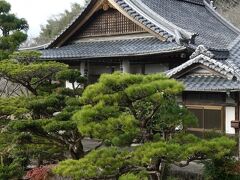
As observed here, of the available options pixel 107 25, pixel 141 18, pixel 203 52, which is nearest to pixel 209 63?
pixel 203 52

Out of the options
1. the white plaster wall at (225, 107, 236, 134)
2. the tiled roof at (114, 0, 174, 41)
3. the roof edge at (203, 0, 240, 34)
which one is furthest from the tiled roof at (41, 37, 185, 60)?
the roof edge at (203, 0, 240, 34)

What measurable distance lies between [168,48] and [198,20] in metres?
6.73

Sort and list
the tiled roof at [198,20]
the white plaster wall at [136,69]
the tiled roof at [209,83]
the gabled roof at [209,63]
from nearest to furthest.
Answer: the tiled roof at [209,83] < the gabled roof at [209,63] < the white plaster wall at [136,69] < the tiled roof at [198,20]

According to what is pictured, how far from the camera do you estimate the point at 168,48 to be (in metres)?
13.1

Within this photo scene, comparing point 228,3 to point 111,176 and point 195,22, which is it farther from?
point 111,176

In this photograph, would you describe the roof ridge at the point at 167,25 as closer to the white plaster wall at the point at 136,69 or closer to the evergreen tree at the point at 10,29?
the white plaster wall at the point at 136,69

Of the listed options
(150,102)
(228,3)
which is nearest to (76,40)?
(150,102)

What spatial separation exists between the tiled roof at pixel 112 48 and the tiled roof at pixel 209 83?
130 centimetres

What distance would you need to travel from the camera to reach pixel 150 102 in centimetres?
805

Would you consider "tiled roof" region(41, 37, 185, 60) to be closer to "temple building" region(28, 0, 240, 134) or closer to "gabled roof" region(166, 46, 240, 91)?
"temple building" region(28, 0, 240, 134)

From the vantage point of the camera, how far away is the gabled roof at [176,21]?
14.3 meters

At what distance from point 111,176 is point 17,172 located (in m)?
4.71

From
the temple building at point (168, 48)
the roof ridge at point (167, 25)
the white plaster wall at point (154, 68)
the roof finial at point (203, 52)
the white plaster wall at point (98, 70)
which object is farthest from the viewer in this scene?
the white plaster wall at point (98, 70)

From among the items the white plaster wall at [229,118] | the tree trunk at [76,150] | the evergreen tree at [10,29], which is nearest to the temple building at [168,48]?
the white plaster wall at [229,118]
